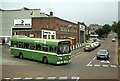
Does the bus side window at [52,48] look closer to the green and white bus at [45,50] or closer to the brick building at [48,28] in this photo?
the green and white bus at [45,50]

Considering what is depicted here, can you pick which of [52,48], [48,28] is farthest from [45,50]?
[48,28]

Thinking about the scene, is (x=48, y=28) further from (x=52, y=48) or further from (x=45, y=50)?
(x=52, y=48)

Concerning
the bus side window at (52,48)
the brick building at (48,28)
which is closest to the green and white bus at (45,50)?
the bus side window at (52,48)

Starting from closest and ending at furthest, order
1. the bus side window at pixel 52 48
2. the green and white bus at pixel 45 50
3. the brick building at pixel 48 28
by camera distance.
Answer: the green and white bus at pixel 45 50 < the bus side window at pixel 52 48 < the brick building at pixel 48 28

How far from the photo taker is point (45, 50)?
30.7 metres

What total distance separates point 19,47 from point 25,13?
3706 centimetres

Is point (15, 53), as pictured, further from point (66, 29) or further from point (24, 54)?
point (66, 29)

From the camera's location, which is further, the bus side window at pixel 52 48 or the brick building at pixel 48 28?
the brick building at pixel 48 28

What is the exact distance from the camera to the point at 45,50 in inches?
1209

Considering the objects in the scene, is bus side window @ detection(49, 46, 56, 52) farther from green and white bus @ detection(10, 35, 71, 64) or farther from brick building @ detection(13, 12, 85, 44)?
brick building @ detection(13, 12, 85, 44)

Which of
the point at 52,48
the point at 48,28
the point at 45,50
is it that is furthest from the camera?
the point at 48,28

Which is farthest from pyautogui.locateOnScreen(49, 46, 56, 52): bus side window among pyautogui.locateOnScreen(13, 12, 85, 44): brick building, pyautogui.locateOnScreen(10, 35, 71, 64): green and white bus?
pyautogui.locateOnScreen(13, 12, 85, 44): brick building

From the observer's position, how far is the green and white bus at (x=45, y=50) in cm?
2941

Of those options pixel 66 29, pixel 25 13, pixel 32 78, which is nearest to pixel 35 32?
pixel 25 13
